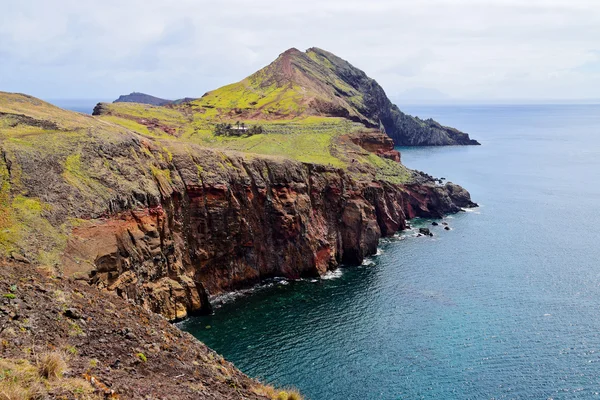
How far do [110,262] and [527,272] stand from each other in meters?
70.4

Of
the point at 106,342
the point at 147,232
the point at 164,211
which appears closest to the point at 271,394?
the point at 106,342

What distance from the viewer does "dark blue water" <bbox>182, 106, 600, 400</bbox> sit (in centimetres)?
5328

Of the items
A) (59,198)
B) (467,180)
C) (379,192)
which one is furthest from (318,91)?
(59,198)

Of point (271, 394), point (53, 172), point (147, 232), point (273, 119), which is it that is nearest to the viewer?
point (271, 394)

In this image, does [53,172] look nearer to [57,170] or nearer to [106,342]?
[57,170]

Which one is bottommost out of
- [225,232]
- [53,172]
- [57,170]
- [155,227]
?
[225,232]

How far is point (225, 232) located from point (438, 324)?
121ft

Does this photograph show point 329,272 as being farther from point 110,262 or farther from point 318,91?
point 318,91

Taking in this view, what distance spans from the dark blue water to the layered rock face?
5.05m

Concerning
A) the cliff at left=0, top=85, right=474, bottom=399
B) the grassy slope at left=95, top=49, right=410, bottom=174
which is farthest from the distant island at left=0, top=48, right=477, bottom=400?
the grassy slope at left=95, top=49, right=410, bottom=174

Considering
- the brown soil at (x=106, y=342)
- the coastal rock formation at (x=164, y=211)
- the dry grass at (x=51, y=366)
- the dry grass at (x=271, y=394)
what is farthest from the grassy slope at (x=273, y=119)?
the dry grass at (x=51, y=366)

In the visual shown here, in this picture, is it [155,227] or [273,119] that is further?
[273,119]

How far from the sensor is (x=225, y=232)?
264ft

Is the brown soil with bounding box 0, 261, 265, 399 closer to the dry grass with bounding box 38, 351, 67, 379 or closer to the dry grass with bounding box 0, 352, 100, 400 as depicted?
the dry grass with bounding box 0, 352, 100, 400
